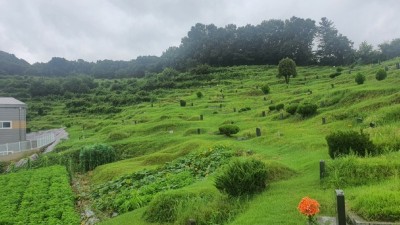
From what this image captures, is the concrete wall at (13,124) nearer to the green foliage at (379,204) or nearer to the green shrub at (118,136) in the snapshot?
the green shrub at (118,136)

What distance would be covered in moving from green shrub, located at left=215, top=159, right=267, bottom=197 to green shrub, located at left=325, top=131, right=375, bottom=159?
3410 millimetres

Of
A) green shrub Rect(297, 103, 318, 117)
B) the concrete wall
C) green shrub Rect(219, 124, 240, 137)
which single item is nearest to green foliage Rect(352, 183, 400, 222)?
green shrub Rect(219, 124, 240, 137)

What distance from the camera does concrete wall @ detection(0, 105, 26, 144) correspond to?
1543 inches

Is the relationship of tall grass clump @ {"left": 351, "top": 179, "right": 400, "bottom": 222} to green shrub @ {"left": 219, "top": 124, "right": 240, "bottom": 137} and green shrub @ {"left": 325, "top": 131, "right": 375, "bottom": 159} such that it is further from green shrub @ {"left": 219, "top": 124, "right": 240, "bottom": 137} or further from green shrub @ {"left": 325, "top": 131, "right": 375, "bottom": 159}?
green shrub @ {"left": 219, "top": 124, "right": 240, "bottom": 137}

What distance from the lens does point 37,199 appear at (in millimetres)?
18094

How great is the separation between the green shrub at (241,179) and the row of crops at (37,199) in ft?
20.4

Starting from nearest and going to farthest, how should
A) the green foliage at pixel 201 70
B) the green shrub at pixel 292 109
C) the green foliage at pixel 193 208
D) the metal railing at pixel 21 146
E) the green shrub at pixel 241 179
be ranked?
1. the green foliage at pixel 193 208
2. the green shrub at pixel 241 179
3. the green shrub at pixel 292 109
4. the metal railing at pixel 21 146
5. the green foliage at pixel 201 70

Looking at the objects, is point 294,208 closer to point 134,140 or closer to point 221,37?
point 134,140

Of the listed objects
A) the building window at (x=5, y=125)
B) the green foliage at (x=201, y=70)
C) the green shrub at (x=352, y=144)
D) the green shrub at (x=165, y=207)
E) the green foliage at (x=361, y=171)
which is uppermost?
the green foliage at (x=201, y=70)

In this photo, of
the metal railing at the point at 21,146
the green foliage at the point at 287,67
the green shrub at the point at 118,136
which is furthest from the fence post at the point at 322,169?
the green foliage at the point at 287,67

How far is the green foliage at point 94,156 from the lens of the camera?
93.6 ft

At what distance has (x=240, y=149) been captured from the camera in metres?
21.4

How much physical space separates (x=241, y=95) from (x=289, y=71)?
886 centimetres

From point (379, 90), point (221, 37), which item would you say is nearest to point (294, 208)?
point (379, 90)
